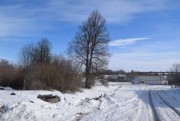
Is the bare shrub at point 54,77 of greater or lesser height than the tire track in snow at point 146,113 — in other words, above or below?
above

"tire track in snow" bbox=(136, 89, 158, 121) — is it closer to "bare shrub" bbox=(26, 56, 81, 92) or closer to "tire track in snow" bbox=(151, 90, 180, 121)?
"tire track in snow" bbox=(151, 90, 180, 121)

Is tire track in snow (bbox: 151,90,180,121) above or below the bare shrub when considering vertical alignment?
below

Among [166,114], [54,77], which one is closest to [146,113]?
[166,114]

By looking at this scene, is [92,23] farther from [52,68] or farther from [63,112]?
[63,112]

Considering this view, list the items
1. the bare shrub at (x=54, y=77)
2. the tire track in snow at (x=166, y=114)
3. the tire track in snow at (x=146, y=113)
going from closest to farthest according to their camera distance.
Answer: the tire track in snow at (x=146, y=113) → the tire track in snow at (x=166, y=114) → the bare shrub at (x=54, y=77)

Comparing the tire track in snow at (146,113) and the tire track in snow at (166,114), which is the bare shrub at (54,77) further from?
the tire track in snow at (166,114)

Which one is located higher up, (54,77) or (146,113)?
(54,77)

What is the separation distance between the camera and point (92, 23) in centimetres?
5244

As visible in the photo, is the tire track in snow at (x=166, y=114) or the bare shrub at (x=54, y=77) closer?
the tire track in snow at (x=166, y=114)

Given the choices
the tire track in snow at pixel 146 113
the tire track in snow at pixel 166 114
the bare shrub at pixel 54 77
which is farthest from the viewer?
the bare shrub at pixel 54 77

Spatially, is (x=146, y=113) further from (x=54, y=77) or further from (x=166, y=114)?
(x=54, y=77)

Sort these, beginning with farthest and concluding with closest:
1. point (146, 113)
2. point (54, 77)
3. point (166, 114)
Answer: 1. point (54, 77)
2. point (146, 113)
3. point (166, 114)

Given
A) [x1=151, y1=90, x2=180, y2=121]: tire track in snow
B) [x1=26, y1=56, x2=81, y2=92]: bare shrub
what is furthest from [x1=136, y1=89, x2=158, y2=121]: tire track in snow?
[x1=26, y1=56, x2=81, y2=92]: bare shrub

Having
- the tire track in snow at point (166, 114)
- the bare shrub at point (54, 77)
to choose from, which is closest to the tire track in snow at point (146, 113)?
the tire track in snow at point (166, 114)
